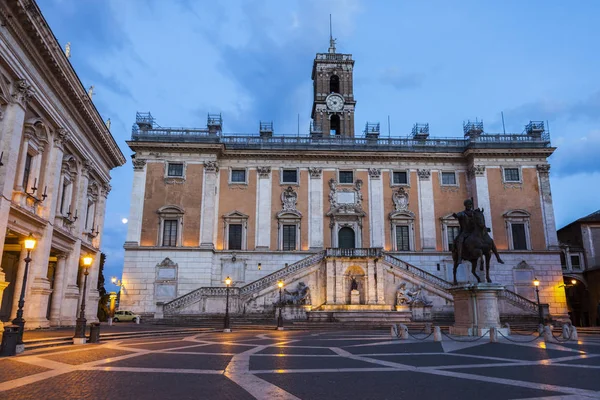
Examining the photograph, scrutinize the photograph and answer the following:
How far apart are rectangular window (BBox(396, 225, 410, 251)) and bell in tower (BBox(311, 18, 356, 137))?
14.2 metres

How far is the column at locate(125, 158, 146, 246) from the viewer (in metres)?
37.8

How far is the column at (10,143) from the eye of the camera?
17000 millimetres

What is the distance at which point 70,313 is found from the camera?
2523 centimetres

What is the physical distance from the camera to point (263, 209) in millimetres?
39875

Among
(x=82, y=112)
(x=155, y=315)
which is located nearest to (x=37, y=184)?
(x=82, y=112)

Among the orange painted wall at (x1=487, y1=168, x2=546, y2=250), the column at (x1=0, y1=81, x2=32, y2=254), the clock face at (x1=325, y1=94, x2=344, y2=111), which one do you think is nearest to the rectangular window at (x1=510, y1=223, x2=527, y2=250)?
the orange painted wall at (x1=487, y1=168, x2=546, y2=250)

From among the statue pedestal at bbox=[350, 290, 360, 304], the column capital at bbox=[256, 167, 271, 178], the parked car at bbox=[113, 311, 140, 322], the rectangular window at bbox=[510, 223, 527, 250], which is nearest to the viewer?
the statue pedestal at bbox=[350, 290, 360, 304]

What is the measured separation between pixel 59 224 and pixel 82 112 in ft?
21.7

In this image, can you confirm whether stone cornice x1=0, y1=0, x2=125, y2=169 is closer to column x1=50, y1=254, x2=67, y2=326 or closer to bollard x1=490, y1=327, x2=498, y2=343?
column x1=50, y1=254, x2=67, y2=326

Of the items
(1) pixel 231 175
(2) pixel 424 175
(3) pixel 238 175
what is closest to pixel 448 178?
(2) pixel 424 175

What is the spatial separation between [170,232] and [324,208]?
13722 millimetres

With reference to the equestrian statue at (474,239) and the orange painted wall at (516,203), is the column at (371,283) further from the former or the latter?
the equestrian statue at (474,239)

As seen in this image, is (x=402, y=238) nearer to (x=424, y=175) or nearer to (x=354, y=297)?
(x=424, y=175)

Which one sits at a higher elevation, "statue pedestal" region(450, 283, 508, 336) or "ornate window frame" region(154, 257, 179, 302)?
"ornate window frame" region(154, 257, 179, 302)
